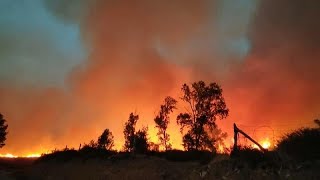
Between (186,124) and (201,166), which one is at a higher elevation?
(186,124)

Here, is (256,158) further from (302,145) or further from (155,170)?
(155,170)

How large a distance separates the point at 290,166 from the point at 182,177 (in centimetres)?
960

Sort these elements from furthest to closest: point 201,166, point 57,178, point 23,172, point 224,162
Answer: point 23,172 → point 57,178 → point 201,166 → point 224,162

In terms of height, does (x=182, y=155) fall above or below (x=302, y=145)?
above

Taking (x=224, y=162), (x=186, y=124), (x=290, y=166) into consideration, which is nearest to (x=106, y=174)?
(x=224, y=162)

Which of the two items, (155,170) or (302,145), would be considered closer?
(302,145)

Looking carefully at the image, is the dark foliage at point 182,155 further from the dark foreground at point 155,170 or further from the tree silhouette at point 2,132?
the tree silhouette at point 2,132

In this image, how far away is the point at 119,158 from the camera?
135ft

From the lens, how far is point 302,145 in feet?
90.7

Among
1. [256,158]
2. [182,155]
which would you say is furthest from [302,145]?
[182,155]

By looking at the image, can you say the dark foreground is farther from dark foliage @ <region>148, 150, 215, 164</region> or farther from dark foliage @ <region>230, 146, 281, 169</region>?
dark foliage @ <region>148, 150, 215, 164</region>

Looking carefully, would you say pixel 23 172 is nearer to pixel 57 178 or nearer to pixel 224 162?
pixel 57 178

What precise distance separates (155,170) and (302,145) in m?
13.2

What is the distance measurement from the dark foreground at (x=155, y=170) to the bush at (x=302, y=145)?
1209mm
